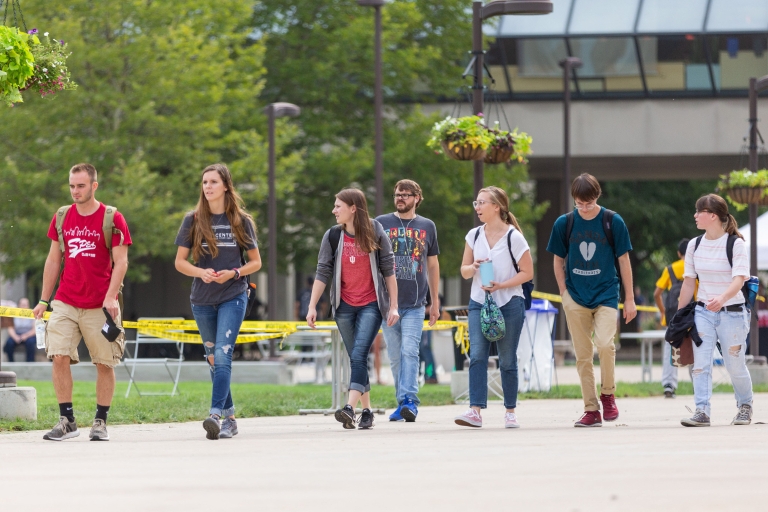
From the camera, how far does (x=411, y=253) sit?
11.2 m

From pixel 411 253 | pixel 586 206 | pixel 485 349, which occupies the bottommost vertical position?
pixel 485 349

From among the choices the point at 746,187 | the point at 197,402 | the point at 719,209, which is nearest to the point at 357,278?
the point at 719,209

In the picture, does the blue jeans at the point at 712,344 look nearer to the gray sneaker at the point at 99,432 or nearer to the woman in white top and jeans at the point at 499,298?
the woman in white top and jeans at the point at 499,298

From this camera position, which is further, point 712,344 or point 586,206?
point 712,344

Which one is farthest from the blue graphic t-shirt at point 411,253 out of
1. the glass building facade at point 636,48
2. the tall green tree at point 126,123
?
the glass building facade at point 636,48

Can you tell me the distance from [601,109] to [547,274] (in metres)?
6.34

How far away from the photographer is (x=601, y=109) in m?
33.9

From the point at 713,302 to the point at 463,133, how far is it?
4890 mm

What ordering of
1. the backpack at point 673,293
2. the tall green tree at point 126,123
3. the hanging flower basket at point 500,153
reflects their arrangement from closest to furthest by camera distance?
the hanging flower basket at point 500,153, the backpack at point 673,293, the tall green tree at point 126,123

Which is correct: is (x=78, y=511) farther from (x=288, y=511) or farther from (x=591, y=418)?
(x=591, y=418)

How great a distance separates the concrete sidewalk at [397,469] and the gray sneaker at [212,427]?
A: 13cm

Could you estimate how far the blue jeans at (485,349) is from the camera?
10406 mm

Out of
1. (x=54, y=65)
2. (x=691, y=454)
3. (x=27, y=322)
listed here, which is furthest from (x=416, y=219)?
(x=27, y=322)

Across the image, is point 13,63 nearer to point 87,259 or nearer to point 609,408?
point 87,259
